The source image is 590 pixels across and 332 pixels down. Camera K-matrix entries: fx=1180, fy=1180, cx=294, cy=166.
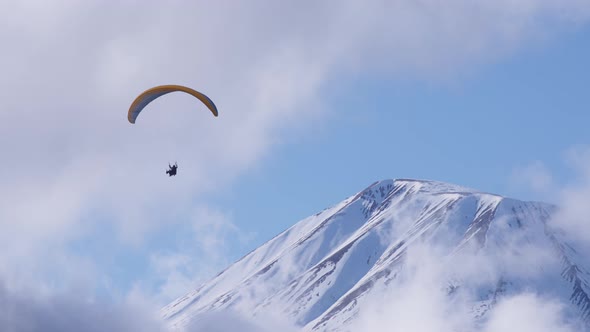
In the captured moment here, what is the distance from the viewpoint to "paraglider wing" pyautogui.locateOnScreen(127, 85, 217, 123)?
98688 mm

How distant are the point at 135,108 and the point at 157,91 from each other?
3.56 meters

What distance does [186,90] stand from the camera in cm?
9850

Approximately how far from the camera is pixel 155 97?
341ft

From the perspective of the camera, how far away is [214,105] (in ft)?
326

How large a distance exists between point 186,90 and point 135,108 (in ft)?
23.9

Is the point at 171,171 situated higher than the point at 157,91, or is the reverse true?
the point at 157,91

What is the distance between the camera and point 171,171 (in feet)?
323

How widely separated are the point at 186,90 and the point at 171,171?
6.87 metres

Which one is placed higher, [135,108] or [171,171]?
[135,108]

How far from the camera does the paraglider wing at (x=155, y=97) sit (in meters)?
98.7

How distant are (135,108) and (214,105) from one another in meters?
8.35

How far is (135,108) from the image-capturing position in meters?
104

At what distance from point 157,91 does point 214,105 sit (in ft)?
17.9
